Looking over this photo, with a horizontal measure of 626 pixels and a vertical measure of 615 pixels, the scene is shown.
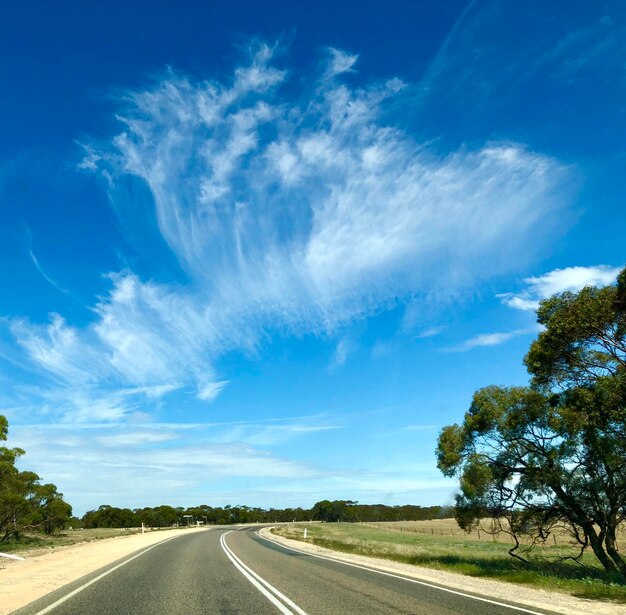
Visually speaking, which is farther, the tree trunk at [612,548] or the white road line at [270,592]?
the tree trunk at [612,548]

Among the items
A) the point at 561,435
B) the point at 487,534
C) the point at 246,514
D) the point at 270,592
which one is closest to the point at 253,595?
the point at 270,592

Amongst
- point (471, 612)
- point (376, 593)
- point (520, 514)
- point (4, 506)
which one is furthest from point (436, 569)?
point (4, 506)

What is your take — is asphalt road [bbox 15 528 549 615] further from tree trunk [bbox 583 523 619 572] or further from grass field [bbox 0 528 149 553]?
grass field [bbox 0 528 149 553]

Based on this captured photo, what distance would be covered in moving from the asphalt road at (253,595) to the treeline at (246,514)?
431 feet

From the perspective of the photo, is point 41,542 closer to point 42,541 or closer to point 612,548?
point 42,541

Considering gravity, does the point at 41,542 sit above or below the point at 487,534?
above

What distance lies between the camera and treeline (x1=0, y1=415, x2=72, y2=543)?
3856 cm

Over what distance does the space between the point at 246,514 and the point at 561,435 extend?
6623 inches

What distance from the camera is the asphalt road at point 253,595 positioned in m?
9.87

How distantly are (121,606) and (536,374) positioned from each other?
684 inches

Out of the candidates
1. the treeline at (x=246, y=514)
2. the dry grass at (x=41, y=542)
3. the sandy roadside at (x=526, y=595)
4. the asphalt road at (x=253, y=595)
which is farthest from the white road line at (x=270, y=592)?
the treeline at (x=246, y=514)

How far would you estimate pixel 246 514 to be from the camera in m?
175

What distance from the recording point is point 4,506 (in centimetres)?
4097

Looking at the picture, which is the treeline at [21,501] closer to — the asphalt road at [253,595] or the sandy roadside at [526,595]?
the asphalt road at [253,595]
